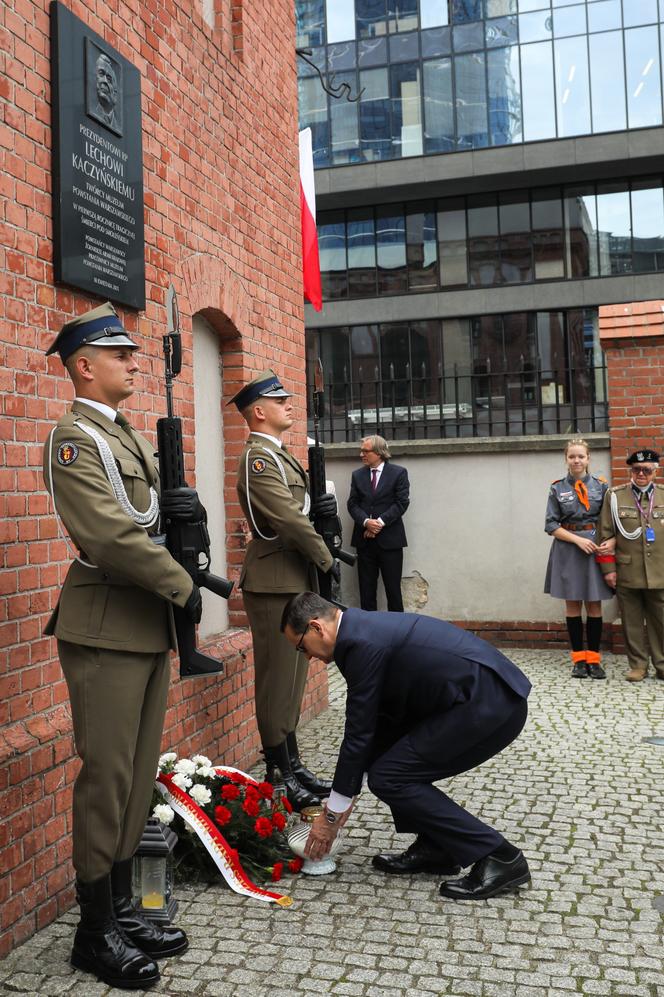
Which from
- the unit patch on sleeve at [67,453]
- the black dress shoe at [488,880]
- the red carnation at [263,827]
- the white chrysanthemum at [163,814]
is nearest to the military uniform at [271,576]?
the red carnation at [263,827]

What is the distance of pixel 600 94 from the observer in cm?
2648

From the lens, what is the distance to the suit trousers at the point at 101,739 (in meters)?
3.32

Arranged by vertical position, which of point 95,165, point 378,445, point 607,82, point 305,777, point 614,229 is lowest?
point 305,777

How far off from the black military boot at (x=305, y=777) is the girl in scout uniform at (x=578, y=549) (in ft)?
13.1

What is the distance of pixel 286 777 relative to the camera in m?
5.21

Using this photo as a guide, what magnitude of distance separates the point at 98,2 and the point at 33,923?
4058 millimetres

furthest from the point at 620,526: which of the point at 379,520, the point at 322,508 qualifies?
the point at 322,508

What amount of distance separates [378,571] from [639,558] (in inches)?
112

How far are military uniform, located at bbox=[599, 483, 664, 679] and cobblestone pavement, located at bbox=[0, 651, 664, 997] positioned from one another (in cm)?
319

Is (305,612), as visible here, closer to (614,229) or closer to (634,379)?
(634,379)

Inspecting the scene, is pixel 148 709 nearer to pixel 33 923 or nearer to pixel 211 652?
pixel 33 923

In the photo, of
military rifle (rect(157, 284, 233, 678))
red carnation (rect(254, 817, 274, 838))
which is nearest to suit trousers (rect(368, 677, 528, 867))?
red carnation (rect(254, 817, 274, 838))

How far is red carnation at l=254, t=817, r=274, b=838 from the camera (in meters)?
4.17

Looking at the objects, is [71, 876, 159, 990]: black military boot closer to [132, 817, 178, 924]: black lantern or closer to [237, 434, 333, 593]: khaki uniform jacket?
[132, 817, 178, 924]: black lantern
